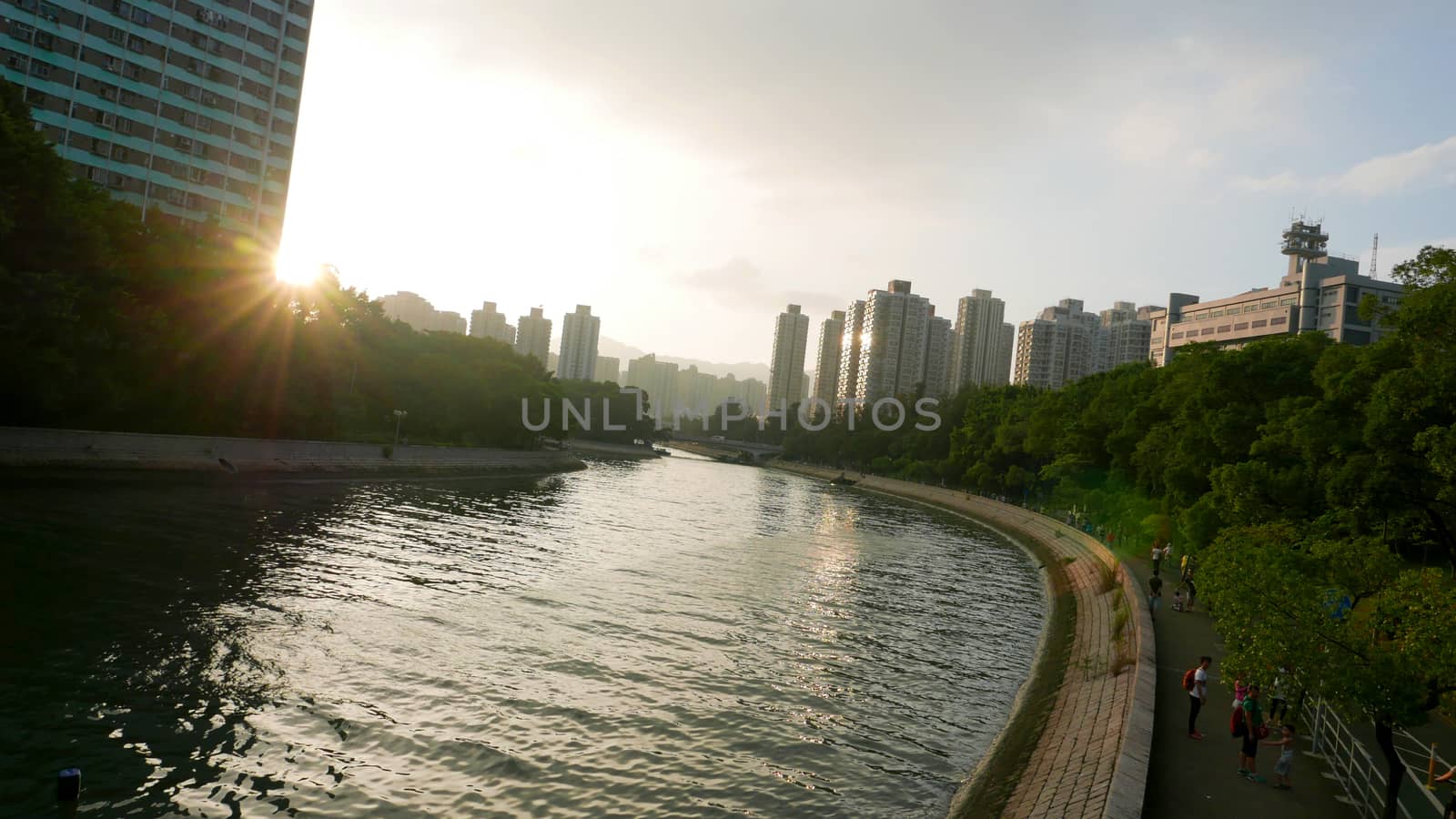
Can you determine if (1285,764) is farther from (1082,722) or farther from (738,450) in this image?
(738,450)

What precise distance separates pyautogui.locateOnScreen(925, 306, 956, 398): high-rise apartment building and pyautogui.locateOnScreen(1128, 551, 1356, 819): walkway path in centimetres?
16747

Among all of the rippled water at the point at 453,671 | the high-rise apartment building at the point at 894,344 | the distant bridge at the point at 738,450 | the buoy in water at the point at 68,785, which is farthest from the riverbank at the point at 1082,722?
the high-rise apartment building at the point at 894,344

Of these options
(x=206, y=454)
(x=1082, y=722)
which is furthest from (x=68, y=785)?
(x=206, y=454)

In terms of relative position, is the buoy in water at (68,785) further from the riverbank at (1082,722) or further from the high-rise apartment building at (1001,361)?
the high-rise apartment building at (1001,361)

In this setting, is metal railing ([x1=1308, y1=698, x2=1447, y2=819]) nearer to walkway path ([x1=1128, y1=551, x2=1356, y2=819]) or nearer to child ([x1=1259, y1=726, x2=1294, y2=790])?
walkway path ([x1=1128, y1=551, x2=1356, y2=819])

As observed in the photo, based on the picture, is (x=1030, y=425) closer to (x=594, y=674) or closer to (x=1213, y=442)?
(x=1213, y=442)

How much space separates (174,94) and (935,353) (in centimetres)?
14540

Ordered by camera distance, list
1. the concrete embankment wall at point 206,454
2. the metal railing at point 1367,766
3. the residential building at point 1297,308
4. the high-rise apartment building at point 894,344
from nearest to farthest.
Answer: the metal railing at point 1367,766, the concrete embankment wall at point 206,454, the residential building at point 1297,308, the high-rise apartment building at point 894,344

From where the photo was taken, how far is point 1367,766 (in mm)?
13688

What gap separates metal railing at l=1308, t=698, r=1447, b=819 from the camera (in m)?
11.6

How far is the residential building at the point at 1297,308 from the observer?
9331 cm

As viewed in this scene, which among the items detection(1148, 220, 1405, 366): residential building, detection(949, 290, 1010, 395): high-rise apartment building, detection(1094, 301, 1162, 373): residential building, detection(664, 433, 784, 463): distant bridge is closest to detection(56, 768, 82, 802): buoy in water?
detection(1148, 220, 1405, 366): residential building

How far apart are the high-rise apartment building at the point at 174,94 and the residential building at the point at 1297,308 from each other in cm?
10002

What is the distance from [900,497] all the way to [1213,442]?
64451mm
